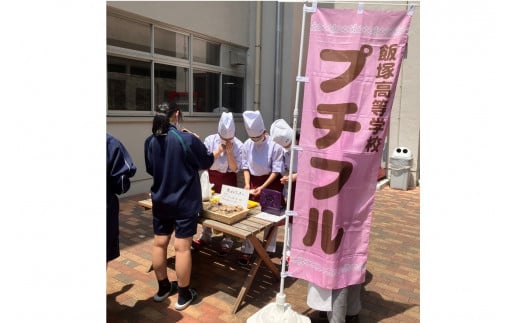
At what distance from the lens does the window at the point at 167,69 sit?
20.9 ft

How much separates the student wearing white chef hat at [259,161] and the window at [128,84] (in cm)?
362

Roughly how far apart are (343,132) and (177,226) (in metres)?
1.54

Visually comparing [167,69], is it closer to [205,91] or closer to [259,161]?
[205,91]

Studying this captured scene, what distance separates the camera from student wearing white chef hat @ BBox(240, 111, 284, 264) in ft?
12.0

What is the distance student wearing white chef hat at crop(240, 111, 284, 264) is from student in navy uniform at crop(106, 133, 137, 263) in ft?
4.64

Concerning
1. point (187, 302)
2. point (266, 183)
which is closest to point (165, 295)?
Answer: point (187, 302)

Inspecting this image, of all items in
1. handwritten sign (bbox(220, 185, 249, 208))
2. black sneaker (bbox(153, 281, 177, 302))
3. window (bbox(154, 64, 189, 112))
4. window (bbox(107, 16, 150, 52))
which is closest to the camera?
black sneaker (bbox(153, 281, 177, 302))

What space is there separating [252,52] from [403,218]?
19.0 ft

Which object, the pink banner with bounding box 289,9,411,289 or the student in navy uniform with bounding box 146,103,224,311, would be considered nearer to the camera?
the pink banner with bounding box 289,9,411,289

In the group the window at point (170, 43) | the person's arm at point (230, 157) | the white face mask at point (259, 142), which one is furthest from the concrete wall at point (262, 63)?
the white face mask at point (259, 142)

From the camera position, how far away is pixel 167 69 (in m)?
7.40

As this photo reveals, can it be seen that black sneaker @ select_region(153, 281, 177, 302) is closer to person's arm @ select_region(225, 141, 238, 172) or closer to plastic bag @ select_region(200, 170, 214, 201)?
plastic bag @ select_region(200, 170, 214, 201)

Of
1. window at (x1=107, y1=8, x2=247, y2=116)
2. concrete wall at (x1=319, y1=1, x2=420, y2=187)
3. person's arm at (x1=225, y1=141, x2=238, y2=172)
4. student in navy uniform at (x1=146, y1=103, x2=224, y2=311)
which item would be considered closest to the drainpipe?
window at (x1=107, y1=8, x2=247, y2=116)

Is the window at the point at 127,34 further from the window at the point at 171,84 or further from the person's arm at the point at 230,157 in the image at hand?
the person's arm at the point at 230,157
